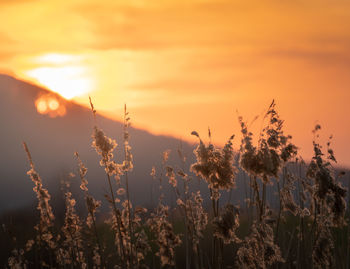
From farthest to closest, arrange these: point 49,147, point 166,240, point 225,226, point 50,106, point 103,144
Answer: point 50,106 < point 49,147 < point 166,240 < point 103,144 < point 225,226

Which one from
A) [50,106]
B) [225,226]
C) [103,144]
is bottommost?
[225,226]

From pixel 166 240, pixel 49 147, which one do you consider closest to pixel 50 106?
pixel 49 147

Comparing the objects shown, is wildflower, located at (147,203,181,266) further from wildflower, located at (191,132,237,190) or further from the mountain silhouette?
the mountain silhouette

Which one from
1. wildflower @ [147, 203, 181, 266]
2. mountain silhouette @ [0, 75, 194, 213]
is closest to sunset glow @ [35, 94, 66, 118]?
mountain silhouette @ [0, 75, 194, 213]

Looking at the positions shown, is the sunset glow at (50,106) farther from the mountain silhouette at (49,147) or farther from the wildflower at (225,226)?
the wildflower at (225,226)

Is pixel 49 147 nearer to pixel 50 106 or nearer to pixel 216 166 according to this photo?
pixel 50 106

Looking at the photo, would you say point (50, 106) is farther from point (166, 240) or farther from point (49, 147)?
point (166, 240)

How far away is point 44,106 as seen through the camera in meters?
32.4

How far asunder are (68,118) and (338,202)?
27634 millimetres

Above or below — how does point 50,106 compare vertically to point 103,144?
above

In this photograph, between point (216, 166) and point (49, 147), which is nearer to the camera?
point (216, 166)

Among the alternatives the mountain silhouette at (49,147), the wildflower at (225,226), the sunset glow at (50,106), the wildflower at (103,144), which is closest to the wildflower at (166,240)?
the wildflower at (103,144)

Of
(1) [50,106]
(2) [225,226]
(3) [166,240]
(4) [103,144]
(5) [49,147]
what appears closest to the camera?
(2) [225,226]

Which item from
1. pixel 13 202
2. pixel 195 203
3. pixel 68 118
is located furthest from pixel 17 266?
pixel 68 118
